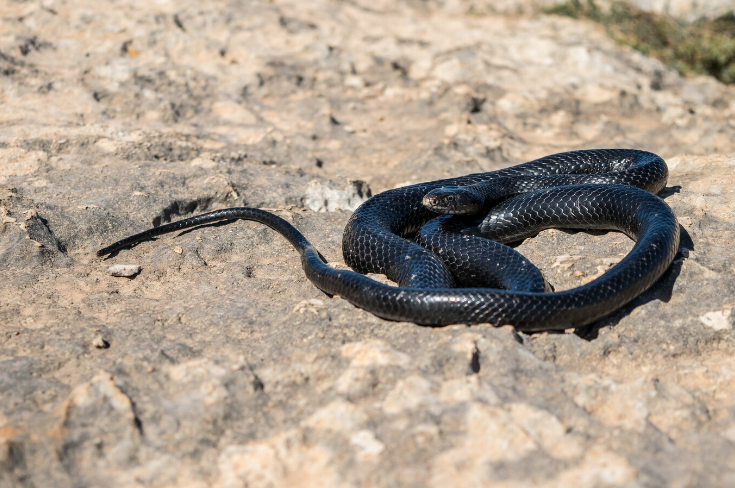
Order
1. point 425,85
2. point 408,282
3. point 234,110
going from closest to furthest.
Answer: point 408,282 < point 234,110 < point 425,85

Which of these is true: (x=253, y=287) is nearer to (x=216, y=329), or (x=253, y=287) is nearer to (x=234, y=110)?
(x=216, y=329)

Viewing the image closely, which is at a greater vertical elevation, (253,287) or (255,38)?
(255,38)

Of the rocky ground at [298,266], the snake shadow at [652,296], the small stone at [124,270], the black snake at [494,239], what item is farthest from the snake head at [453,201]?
the small stone at [124,270]

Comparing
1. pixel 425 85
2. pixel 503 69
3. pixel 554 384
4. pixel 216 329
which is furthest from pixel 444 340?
pixel 503 69

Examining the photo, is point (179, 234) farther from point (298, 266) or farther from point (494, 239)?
point (494, 239)

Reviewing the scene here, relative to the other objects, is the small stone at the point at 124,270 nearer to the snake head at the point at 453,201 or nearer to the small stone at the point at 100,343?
the small stone at the point at 100,343

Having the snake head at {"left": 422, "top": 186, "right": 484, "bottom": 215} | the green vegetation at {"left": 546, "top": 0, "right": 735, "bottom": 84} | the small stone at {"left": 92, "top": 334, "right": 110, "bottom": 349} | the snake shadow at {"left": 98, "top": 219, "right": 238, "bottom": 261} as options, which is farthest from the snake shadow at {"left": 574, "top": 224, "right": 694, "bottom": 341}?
the green vegetation at {"left": 546, "top": 0, "right": 735, "bottom": 84}

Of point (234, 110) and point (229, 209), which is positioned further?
point (234, 110)
